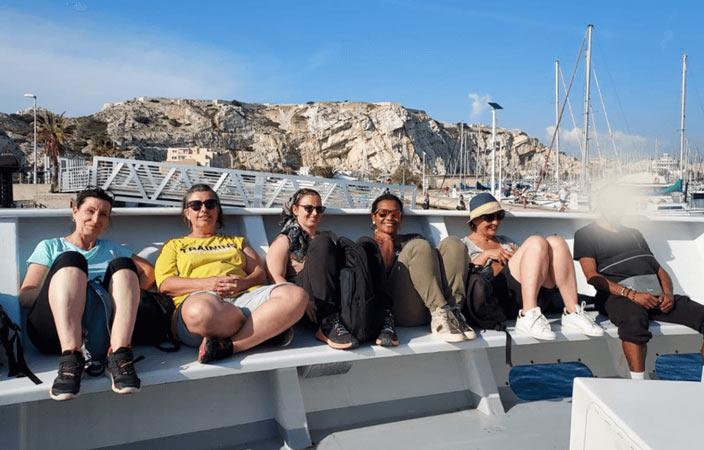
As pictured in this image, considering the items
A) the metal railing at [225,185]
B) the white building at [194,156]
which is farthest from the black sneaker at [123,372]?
the white building at [194,156]

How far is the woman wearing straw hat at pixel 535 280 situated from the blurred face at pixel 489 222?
0.06 meters

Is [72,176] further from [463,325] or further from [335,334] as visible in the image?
[463,325]

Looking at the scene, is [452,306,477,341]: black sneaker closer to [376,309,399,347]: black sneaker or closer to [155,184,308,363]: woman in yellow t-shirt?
[376,309,399,347]: black sneaker

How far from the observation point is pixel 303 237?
11.0ft

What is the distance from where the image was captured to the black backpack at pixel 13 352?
7.03 ft

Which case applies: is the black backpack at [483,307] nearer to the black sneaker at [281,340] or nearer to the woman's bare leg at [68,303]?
the black sneaker at [281,340]

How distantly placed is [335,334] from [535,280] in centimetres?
124

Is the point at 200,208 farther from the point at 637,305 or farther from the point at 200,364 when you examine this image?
the point at 637,305

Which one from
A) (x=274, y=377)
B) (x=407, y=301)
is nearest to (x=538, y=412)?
(x=407, y=301)

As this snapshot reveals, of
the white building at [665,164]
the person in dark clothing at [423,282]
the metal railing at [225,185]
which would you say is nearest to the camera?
the person in dark clothing at [423,282]

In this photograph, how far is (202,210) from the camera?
3137mm

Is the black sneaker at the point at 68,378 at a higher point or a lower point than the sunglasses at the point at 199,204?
lower

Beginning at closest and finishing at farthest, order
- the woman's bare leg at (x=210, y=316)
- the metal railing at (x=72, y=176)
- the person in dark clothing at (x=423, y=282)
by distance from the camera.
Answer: the woman's bare leg at (x=210, y=316)
the person in dark clothing at (x=423, y=282)
the metal railing at (x=72, y=176)

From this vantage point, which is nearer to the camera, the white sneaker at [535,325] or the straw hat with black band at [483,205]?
the white sneaker at [535,325]
